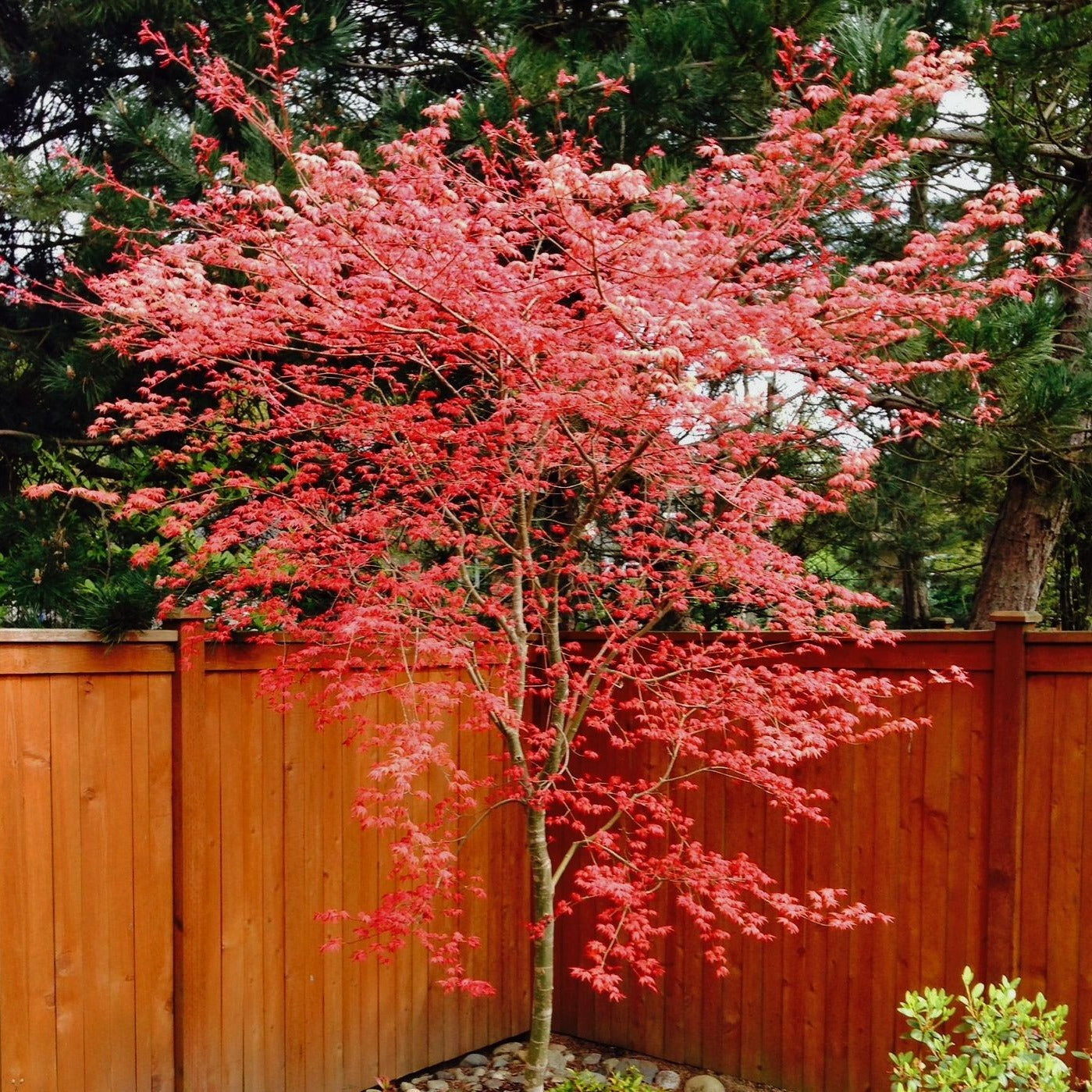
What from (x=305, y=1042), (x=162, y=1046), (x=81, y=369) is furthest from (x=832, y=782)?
(x=81, y=369)

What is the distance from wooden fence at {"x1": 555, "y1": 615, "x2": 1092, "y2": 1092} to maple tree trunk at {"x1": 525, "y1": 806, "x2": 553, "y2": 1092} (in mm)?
1005

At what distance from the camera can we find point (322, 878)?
3947 millimetres

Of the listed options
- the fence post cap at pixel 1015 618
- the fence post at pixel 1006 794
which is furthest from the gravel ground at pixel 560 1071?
the fence post cap at pixel 1015 618

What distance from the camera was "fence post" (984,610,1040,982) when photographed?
11.7ft

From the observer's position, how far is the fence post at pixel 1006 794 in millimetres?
3580

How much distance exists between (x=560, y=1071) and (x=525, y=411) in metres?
2.76

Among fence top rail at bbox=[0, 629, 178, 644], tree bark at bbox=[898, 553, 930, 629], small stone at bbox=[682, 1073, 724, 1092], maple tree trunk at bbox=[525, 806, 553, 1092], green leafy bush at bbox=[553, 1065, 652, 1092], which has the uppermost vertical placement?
fence top rail at bbox=[0, 629, 178, 644]

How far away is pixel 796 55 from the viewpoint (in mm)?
3916

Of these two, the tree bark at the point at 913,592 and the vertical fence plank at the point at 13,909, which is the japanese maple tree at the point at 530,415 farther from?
the tree bark at the point at 913,592

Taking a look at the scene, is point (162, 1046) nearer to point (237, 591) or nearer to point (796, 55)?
point (237, 591)

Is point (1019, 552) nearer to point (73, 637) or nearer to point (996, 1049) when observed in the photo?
point (996, 1049)

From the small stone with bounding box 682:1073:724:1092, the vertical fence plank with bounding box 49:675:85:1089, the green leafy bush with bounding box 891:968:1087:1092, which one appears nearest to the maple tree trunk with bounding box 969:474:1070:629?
the small stone with bounding box 682:1073:724:1092

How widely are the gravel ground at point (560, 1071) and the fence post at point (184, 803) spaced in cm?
109

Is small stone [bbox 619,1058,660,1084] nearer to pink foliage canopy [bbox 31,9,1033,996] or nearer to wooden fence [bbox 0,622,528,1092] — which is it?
pink foliage canopy [bbox 31,9,1033,996]
